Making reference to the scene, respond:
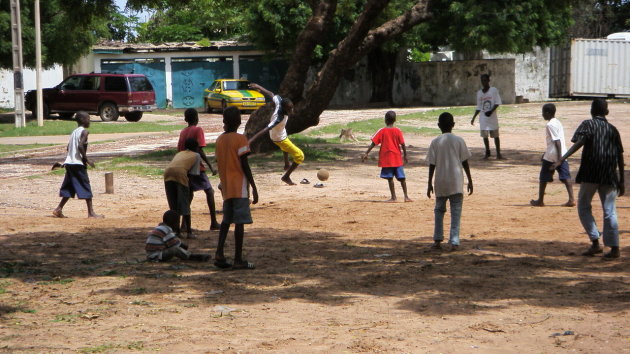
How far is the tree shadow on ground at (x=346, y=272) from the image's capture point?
23.2ft

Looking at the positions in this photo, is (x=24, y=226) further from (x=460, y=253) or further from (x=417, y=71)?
(x=417, y=71)

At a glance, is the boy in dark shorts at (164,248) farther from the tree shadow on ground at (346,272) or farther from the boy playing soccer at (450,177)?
the boy playing soccer at (450,177)

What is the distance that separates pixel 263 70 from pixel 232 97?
8759 mm

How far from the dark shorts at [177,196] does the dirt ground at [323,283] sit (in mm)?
472

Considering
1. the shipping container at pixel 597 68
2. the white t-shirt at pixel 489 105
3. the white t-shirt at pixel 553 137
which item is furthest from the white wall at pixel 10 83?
the white t-shirt at pixel 553 137

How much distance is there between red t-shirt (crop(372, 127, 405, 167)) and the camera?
12609 millimetres

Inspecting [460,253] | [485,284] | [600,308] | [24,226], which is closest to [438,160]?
[460,253]

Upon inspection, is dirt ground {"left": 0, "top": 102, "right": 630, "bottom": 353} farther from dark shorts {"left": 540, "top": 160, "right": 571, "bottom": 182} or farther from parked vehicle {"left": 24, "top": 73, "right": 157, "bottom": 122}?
parked vehicle {"left": 24, "top": 73, "right": 157, "bottom": 122}

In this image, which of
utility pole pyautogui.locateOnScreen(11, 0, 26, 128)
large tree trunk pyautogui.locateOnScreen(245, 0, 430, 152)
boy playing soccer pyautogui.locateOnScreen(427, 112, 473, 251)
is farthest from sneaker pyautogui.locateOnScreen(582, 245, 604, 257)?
utility pole pyautogui.locateOnScreen(11, 0, 26, 128)

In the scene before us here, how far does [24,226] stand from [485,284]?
238 inches

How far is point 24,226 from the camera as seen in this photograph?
35.9ft

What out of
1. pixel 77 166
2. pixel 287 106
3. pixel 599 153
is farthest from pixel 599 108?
pixel 77 166

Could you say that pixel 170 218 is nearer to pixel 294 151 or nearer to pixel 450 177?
pixel 450 177

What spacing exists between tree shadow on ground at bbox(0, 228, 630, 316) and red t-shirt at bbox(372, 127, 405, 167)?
9.01 feet
